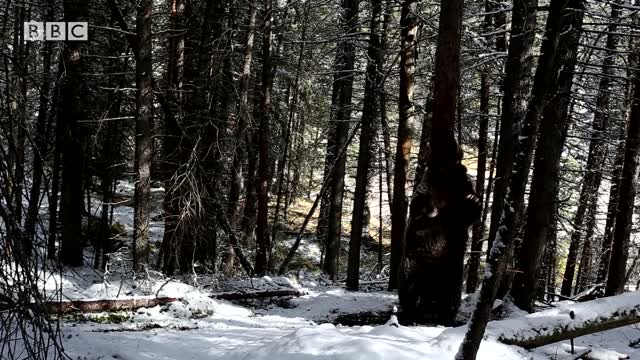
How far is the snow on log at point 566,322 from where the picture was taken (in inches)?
226

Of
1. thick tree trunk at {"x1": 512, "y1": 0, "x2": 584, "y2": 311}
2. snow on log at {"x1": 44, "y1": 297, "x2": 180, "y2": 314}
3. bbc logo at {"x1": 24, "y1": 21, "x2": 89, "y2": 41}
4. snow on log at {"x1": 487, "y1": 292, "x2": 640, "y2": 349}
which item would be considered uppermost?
bbc logo at {"x1": 24, "y1": 21, "x2": 89, "y2": 41}

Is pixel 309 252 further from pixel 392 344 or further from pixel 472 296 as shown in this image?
pixel 392 344

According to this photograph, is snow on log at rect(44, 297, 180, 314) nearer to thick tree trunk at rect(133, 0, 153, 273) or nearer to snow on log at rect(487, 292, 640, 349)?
thick tree trunk at rect(133, 0, 153, 273)

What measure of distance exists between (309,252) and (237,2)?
558 inches

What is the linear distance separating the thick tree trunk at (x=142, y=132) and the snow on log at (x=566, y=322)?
740 cm

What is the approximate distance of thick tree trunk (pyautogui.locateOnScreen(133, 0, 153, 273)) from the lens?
34.3ft

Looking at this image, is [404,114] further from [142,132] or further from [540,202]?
[142,132]

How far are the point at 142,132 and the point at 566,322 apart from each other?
28.2ft

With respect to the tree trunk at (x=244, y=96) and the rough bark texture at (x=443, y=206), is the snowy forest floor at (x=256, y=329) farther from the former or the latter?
the tree trunk at (x=244, y=96)

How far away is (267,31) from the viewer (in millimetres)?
13859

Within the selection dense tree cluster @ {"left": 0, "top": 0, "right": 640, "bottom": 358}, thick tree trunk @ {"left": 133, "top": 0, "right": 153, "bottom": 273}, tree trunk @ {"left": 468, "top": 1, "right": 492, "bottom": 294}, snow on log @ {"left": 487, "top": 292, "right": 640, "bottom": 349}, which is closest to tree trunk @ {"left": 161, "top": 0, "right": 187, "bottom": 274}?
dense tree cluster @ {"left": 0, "top": 0, "right": 640, "bottom": 358}

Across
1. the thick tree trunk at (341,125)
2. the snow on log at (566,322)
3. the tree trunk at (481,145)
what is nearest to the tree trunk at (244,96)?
the thick tree trunk at (341,125)

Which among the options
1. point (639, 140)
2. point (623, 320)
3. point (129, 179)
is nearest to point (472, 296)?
point (623, 320)

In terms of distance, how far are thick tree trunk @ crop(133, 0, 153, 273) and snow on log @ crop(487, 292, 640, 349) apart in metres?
7.40
